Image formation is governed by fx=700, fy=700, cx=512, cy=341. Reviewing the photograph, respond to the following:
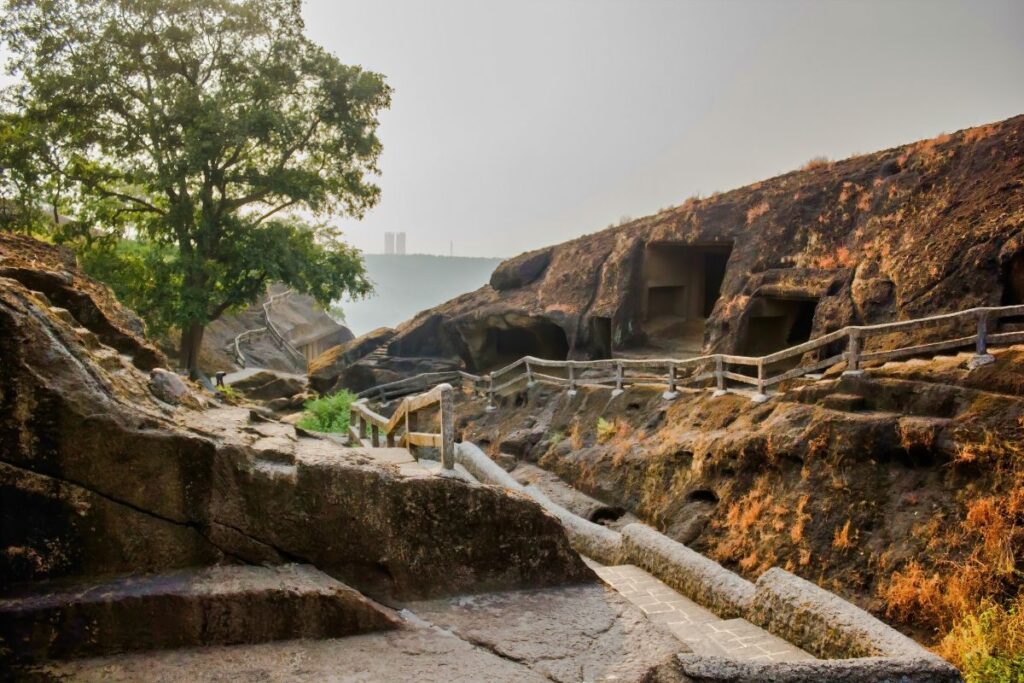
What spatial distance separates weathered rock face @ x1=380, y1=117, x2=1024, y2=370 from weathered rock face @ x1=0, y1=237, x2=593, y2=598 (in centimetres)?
1204

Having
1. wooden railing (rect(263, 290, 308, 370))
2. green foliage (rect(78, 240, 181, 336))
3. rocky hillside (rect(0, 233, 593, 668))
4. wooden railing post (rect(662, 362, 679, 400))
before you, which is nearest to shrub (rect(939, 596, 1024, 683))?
rocky hillside (rect(0, 233, 593, 668))

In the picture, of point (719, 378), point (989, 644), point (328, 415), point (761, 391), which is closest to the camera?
point (989, 644)

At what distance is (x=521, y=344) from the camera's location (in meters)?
31.9

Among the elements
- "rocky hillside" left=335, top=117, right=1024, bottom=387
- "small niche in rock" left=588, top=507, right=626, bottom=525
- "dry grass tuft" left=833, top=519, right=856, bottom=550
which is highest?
"rocky hillside" left=335, top=117, right=1024, bottom=387

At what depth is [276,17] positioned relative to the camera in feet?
75.2

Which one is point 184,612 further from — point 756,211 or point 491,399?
point 756,211

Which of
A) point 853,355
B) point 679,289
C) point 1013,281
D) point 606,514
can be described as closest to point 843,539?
point 853,355

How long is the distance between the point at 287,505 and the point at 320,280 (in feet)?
67.8

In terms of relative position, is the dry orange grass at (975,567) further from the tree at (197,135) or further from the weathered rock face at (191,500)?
the tree at (197,135)

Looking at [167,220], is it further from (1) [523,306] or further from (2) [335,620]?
(2) [335,620]

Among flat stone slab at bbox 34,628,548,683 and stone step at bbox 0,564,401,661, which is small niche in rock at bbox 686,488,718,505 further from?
stone step at bbox 0,564,401,661

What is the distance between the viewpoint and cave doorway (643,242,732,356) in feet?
79.8

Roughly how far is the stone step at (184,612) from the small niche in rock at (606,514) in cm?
1010

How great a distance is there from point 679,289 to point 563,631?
2244 centimetres
